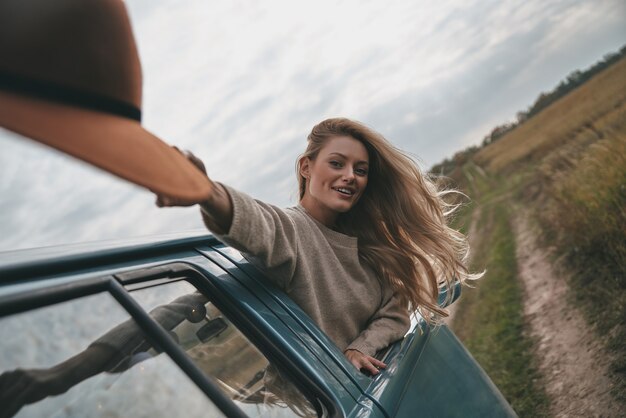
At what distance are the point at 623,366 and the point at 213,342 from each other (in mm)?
3934

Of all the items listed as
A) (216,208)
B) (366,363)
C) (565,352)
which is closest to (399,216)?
(366,363)

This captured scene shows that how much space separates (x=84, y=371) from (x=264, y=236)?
26.5 inches

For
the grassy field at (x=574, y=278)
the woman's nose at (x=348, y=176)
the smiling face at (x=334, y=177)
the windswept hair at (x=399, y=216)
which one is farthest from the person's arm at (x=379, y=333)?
the grassy field at (x=574, y=278)

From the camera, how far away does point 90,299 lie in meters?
0.96

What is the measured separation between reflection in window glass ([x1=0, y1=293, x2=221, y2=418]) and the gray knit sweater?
0.48 m

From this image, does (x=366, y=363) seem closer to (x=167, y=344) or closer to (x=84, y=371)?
(x=167, y=344)

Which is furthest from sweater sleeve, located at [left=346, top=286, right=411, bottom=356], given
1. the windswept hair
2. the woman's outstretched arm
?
the woman's outstretched arm

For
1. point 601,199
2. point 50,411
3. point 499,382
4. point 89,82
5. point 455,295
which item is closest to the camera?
point 50,411

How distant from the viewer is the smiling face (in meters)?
2.43

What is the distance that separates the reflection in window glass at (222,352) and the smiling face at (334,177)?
1.22 meters

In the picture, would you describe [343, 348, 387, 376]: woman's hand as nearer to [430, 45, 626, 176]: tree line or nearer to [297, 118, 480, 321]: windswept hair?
[297, 118, 480, 321]: windswept hair

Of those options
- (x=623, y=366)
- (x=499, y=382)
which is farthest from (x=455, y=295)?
(x=499, y=382)

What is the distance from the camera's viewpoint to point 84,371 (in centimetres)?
88

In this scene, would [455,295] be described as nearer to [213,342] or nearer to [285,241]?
[285,241]
